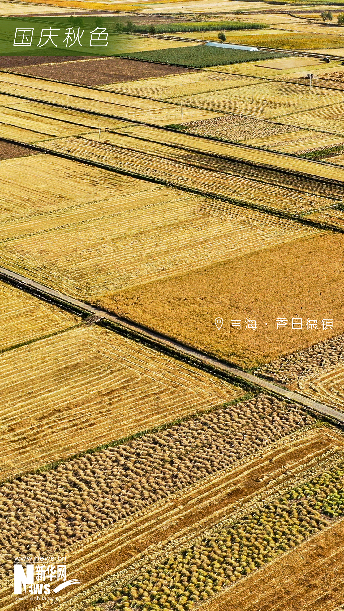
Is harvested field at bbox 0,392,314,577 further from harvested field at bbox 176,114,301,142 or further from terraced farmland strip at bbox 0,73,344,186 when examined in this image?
harvested field at bbox 176,114,301,142

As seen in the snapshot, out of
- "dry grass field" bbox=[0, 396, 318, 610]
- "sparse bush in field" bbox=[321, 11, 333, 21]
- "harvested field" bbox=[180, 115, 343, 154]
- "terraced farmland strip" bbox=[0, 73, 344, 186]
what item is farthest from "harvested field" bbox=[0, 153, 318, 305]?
"sparse bush in field" bbox=[321, 11, 333, 21]

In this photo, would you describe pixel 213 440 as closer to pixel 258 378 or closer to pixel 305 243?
pixel 258 378

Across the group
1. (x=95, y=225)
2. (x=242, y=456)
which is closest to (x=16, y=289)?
(x=95, y=225)

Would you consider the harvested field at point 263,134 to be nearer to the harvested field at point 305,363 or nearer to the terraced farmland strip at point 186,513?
the harvested field at point 305,363

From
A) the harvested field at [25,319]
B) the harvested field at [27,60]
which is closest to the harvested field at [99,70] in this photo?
the harvested field at [27,60]

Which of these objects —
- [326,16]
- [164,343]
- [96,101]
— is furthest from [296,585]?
[326,16]

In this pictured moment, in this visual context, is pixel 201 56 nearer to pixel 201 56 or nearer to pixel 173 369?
pixel 201 56
